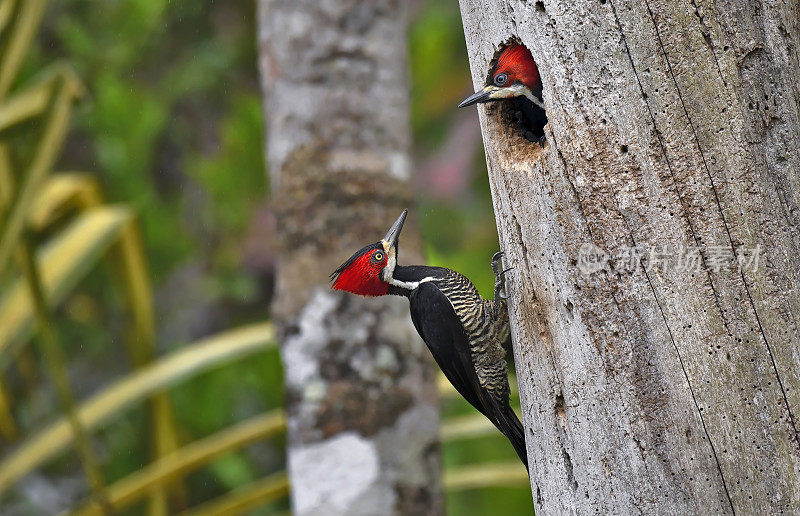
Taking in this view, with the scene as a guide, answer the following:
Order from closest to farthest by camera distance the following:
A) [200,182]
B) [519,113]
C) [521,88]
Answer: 1. [521,88]
2. [519,113]
3. [200,182]

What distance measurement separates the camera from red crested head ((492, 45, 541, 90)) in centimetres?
151

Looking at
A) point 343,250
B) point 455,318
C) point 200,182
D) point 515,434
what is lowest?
point 515,434

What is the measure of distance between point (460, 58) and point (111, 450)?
3238 mm

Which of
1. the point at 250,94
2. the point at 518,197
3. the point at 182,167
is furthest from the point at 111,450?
the point at 518,197

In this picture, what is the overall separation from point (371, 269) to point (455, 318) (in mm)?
236

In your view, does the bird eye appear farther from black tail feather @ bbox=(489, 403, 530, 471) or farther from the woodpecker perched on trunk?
black tail feather @ bbox=(489, 403, 530, 471)

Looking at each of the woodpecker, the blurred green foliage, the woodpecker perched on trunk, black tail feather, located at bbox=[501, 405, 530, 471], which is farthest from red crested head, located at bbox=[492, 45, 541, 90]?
the blurred green foliage

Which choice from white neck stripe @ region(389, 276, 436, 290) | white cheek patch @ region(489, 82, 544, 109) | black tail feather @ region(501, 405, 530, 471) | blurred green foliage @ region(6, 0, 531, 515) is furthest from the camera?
blurred green foliage @ region(6, 0, 531, 515)

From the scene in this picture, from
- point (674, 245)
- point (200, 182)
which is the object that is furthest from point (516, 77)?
point (200, 182)

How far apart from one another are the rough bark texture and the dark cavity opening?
4.2 inches

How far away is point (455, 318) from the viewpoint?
1.98m

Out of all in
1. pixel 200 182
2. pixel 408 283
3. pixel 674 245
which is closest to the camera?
pixel 674 245

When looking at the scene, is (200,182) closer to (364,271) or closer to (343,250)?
(343,250)

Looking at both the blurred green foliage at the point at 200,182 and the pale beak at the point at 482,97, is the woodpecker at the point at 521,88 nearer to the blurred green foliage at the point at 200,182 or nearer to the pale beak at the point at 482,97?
the pale beak at the point at 482,97
